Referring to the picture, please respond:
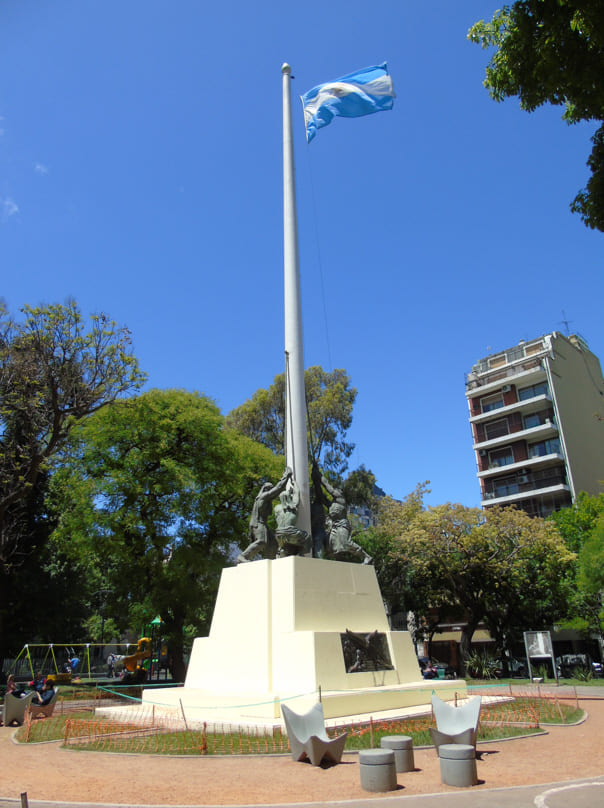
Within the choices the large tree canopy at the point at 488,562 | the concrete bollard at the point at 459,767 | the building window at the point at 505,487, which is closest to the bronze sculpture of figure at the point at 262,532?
the concrete bollard at the point at 459,767

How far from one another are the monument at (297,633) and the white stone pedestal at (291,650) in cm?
2

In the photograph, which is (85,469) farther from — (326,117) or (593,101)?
(593,101)

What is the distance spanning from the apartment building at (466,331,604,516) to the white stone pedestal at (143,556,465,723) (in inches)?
1360

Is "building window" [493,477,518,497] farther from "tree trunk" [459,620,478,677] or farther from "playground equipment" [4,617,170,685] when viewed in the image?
"playground equipment" [4,617,170,685]

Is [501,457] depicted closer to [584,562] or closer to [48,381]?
[584,562]

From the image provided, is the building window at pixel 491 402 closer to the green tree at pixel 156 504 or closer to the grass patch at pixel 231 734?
the green tree at pixel 156 504

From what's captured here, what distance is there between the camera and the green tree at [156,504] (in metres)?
24.0

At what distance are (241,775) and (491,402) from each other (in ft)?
158

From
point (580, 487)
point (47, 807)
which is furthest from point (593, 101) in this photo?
point (580, 487)

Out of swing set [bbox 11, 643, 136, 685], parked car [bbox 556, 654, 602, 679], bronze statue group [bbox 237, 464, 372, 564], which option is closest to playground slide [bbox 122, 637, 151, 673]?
swing set [bbox 11, 643, 136, 685]

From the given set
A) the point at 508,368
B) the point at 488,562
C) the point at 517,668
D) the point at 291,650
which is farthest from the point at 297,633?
the point at 508,368

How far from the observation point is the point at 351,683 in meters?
12.8

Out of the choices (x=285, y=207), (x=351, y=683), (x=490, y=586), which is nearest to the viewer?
(x=351, y=683)

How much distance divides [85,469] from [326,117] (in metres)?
17.0
